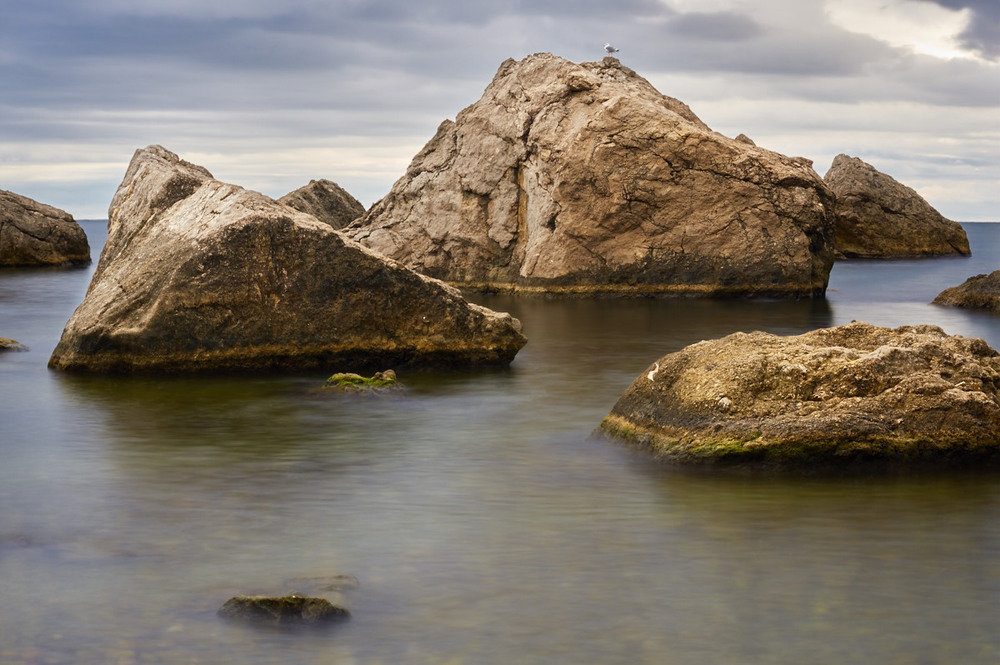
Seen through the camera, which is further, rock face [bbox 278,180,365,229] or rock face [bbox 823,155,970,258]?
rock face [bbox 823,155,970,258]

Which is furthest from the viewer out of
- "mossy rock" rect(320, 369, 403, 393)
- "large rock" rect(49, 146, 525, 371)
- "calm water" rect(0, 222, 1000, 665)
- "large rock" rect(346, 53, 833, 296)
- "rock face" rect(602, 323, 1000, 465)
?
"large rock" rect(346, 53, 833, 296)

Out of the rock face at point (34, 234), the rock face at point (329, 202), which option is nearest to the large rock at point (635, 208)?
the rock face at point (329, 202)

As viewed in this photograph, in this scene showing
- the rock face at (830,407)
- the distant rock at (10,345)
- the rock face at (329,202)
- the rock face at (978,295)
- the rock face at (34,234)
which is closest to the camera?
the rock face at (830,407)

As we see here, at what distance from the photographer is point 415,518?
8164 mm

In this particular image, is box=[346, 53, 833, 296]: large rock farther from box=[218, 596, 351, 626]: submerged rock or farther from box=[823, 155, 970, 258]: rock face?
box=[218, 596, 351, 626]: submerged rock

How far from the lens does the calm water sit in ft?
19.3

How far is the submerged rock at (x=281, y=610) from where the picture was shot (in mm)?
6027

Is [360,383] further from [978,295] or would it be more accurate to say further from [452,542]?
[978,295]

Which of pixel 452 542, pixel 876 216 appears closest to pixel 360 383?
pixel 452 542

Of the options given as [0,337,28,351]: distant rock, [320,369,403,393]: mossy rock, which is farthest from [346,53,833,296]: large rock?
[320,369,403,393]: mossy rock

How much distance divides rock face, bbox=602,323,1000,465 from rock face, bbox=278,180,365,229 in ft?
108

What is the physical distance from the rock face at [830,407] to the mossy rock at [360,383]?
4.34 meters

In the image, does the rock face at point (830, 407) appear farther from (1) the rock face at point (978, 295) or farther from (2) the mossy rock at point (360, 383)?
(1) the rock face at point (978, 295)

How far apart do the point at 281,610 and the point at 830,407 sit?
15.1 feet
